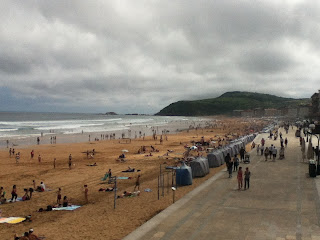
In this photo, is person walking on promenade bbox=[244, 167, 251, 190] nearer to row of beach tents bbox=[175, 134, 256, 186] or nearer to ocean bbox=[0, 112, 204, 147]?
row of beach tents bbox=[175, 134, 256, 186]

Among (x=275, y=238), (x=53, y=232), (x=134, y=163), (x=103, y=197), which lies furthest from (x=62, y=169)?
(x=275, y=238)

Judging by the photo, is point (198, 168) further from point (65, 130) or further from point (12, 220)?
point (65, 130)

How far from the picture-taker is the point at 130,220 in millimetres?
10617

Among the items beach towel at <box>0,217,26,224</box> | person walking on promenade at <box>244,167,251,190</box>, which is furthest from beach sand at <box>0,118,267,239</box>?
person walking on promenade at <box>244,167,251,190</box>

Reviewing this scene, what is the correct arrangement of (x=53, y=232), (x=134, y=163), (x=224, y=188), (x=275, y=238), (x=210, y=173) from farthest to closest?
(x=134, y=163) < (x=210, y=173) < (x=224, y=188) < (x=53, y=232) < (x=275, y=238)

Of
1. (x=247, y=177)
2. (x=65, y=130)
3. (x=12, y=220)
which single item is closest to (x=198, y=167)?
(x=247, y=177)

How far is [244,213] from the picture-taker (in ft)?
33.7

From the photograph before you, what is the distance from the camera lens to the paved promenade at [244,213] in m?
8.43

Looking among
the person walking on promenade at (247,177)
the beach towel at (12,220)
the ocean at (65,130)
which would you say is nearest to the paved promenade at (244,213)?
the person walking on promenade at (247,177)

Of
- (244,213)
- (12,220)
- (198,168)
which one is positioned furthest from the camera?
(198,168)

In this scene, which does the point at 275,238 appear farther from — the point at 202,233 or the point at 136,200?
the point at 136,200

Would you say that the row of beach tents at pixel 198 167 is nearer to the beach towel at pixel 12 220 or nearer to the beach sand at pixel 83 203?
the beach sand at pixel 83 203

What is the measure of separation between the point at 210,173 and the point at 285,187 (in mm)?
5858

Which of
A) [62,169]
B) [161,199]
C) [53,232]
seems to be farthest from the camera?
[62,169]
